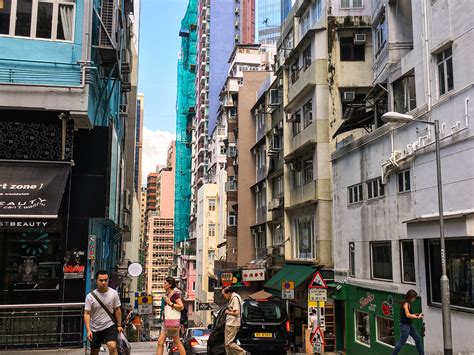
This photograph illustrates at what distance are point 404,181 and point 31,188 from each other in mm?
11220

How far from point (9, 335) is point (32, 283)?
3183mm

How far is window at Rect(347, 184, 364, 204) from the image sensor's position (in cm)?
1944

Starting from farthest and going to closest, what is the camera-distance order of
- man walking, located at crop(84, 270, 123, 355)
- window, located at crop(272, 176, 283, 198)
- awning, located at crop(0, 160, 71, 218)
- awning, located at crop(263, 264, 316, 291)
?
window, located at crop(272, 176, 283, 198)
awning, located at crop(263, 264, 316, 291)
awning, located at crop(0, 160, 71, 218)
man walking, located at crop(84, 270, 123, 355)

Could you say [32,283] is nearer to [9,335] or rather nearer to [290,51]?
[9,335]

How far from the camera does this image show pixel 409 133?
1561cm

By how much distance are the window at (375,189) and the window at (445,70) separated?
4705 mm

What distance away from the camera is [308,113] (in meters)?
26.2

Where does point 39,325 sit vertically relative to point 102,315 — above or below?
below

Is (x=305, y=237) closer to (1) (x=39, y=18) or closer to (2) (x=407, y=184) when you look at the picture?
(2) (x=407, y=184)

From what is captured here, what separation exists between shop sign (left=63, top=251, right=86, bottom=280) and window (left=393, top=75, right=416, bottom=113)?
37.3 feet

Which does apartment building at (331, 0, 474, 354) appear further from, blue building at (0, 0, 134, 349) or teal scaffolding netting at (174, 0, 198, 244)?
teal scaffolding netting at (174, 0, 198, 244)

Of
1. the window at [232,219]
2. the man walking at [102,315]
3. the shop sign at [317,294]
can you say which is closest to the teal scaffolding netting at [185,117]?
the window at [232,219]

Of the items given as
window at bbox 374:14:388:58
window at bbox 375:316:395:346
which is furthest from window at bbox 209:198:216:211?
window at bbox 375:316:395:346

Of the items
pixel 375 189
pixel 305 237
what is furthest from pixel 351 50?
pixel 305 237
